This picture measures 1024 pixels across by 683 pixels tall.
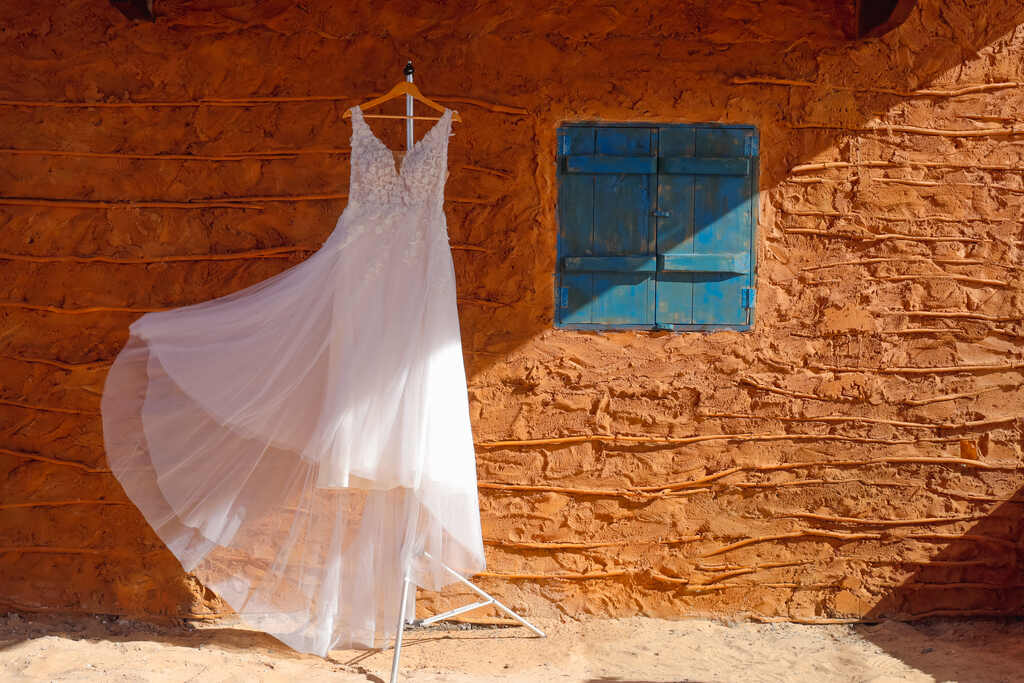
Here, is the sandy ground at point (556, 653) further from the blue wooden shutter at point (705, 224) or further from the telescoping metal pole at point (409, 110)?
the telescoping metal pole at point (409, 110)

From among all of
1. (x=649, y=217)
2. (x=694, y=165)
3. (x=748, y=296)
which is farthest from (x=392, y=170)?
(x=748, y=296)

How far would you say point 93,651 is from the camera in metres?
3.08

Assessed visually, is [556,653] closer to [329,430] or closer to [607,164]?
[329,430]

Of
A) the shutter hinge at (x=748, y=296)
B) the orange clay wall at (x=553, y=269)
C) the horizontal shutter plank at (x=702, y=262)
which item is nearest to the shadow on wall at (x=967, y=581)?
the orange clay wall at (x=553, y=269)

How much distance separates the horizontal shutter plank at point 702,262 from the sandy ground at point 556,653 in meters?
1.29

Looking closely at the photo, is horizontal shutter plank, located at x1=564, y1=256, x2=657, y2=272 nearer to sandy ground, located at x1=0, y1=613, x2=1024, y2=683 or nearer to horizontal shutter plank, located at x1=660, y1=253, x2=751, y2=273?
horizontal shutter plank, located at x1=660, y1=253, x2=751, y2=273

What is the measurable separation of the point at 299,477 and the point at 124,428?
55cm

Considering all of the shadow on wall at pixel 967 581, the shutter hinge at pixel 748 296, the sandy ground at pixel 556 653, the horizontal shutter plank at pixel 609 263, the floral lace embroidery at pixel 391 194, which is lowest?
the sandy ground at pixel 556 653

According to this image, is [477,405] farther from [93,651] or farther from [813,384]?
[93,651]

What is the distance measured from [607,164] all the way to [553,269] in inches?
16.6

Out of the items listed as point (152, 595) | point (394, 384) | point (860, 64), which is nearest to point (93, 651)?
point (152, 595)

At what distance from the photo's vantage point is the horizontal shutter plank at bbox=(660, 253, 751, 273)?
10.9ft

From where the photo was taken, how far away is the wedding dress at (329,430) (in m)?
2.66

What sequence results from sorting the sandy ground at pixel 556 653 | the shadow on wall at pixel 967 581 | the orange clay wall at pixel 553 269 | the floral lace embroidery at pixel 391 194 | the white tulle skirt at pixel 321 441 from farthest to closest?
the shadow on wall at pixel 967 581
the orange clay wall at pixel 553 269
the sandy ground at pixel 556 653
the floral lace embroidery at pixel 391 194
the white tulle skirt at pixel 321 441
